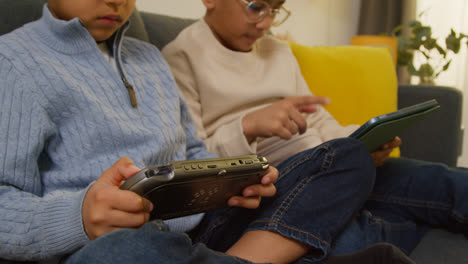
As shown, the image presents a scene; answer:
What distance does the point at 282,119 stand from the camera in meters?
0.85

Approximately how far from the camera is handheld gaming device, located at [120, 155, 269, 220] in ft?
1.50

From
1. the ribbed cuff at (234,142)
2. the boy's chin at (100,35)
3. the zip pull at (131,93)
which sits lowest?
the ribbed cuff at (234,142)

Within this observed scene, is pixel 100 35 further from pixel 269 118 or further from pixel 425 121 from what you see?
pixel 425 121

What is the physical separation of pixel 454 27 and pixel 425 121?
5.56ft

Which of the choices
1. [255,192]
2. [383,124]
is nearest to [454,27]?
[383,124]

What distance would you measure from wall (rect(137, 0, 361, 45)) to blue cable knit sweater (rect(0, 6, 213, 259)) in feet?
3.38

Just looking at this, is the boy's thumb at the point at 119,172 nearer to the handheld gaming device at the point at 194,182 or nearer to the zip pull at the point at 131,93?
the handheld gaming device at the point at 194,182

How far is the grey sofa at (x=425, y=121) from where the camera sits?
0.73 metres

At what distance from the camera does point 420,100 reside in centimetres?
150

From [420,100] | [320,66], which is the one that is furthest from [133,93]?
[420,100]

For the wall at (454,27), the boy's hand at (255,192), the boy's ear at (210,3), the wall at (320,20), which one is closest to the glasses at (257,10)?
the boy's ear at (210,3)

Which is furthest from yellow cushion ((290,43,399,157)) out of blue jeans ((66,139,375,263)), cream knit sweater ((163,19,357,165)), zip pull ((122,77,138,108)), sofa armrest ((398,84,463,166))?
zip pull ((122,77,138,108))

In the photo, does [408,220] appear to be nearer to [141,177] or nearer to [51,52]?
[141,177]

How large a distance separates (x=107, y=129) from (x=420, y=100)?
132 cm
